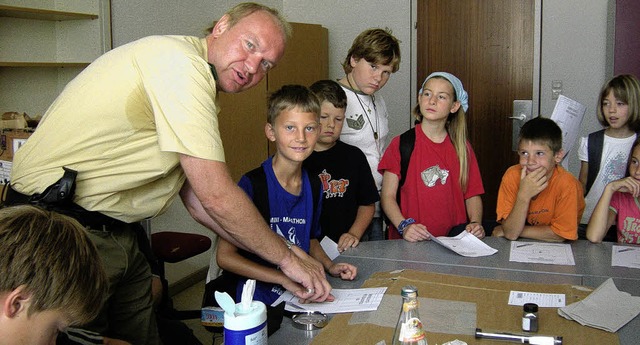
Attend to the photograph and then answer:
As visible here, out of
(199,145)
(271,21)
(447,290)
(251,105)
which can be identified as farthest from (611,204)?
(251,105)

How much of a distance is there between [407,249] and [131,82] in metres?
1.23

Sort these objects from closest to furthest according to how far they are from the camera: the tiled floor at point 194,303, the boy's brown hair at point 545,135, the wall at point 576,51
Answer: the boy's brown hair at point 545,135
the tiled floor at point 194,303
the wall at point 576,51

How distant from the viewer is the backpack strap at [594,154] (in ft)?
10.9

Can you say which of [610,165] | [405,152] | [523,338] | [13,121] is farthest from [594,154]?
[13,121]

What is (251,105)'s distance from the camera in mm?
4797

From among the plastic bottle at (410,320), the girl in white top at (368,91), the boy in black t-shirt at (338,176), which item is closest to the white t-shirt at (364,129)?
the girl in white top at (368,91)

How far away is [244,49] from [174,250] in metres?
1.97

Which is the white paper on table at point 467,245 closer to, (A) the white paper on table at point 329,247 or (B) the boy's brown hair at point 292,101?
(A) the white paper on table at point 329,247

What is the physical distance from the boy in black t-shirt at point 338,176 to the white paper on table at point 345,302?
0.84 m

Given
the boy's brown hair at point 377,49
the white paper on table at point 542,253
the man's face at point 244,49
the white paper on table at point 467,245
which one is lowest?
the white paper on table at point 542,253

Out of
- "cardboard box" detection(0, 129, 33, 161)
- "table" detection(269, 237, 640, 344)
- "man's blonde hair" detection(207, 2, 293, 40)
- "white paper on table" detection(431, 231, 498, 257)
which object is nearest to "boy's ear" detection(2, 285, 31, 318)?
"table" detection(269, 237, 640, 344)

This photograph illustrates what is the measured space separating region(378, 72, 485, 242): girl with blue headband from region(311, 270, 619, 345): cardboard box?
2.91ft

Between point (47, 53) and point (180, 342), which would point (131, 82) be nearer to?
point (180, 342)

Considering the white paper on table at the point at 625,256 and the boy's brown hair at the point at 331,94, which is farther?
the boy's brown hair at the point at 331,94
